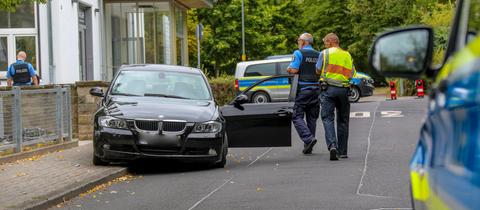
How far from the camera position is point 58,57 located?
2462cm

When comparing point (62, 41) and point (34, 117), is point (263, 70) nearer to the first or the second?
point (62, 41)

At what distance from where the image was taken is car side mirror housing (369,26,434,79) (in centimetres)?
314

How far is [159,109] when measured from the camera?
11.5m

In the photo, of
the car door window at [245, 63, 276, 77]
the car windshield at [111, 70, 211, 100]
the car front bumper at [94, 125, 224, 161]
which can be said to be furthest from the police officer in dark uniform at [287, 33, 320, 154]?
A: the car door window at [245, 63, 276, 77]

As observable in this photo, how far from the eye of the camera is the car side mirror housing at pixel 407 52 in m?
3.14

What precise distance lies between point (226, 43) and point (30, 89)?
51.4 m

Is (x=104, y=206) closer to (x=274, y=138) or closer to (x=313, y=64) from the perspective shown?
(x=274, y=138)

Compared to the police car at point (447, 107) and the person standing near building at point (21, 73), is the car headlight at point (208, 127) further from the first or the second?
the police car at point (447, 107)

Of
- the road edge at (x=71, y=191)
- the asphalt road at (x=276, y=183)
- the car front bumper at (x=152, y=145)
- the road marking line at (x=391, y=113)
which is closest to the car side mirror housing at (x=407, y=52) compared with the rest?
the asphalt road at (x=276, y=183)

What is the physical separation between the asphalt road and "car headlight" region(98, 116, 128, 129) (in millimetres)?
720

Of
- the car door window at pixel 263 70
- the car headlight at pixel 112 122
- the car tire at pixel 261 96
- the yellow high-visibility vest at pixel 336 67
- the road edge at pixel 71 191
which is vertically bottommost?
the car tire at pixel 261 96

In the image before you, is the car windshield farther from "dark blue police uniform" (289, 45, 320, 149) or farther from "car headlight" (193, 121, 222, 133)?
"dark blue police uniform" (289, 45, 320, 149)

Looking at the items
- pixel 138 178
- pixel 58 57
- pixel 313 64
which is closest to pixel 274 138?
pixel 313 64

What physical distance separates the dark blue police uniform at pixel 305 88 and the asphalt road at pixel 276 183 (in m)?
0.45
